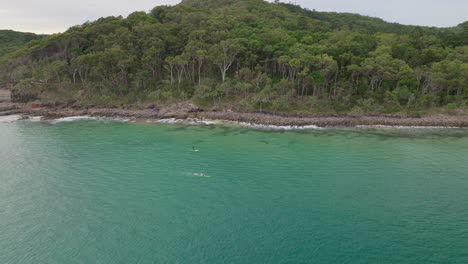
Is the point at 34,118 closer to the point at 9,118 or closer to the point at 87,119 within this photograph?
the point at 9,118

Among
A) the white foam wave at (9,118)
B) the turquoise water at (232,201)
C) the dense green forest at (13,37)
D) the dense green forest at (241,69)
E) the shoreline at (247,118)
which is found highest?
the dense green forest at (13,37)

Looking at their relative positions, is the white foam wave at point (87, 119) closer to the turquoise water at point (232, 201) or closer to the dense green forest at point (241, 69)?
the dense green forest at point (241, 69)

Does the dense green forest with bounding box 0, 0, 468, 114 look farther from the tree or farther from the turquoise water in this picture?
the turquoise water

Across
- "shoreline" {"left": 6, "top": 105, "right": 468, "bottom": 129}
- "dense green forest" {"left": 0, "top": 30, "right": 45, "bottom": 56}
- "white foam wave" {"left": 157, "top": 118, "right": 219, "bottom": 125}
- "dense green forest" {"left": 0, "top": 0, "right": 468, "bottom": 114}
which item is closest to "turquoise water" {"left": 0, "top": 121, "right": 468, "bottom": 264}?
"shoreline" {"left": 6, "top": 105, "right": 468, "bottom": 129}

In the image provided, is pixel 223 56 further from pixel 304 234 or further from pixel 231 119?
pixel 304 234

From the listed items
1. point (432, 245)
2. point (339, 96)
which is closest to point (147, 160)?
point (432, 245)

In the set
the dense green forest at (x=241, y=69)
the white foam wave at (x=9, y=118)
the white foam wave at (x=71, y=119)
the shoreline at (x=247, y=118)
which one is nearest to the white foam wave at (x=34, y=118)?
the shoreline at (x=247, y=118)
